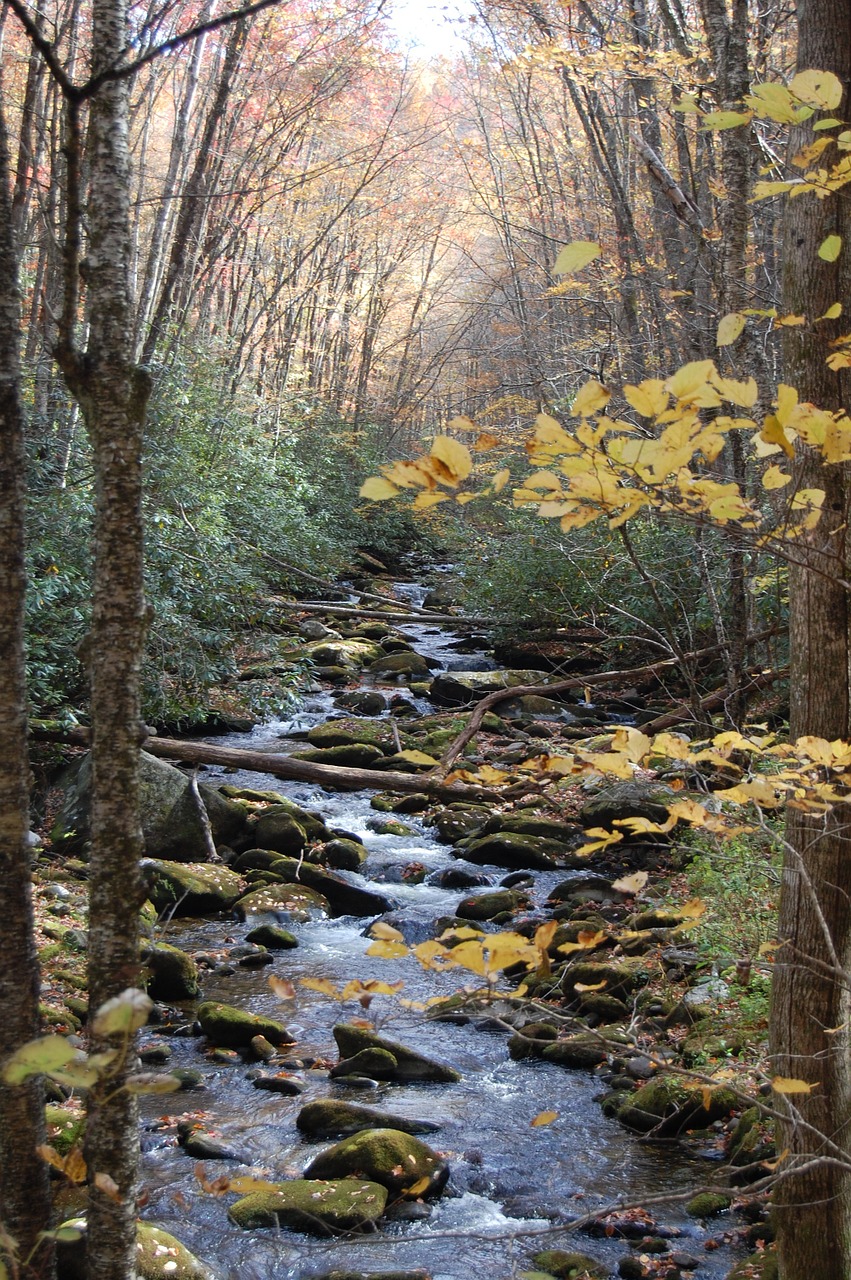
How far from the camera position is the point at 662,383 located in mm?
1431

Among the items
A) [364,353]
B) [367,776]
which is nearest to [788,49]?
[367,776]

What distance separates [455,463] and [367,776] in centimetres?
547

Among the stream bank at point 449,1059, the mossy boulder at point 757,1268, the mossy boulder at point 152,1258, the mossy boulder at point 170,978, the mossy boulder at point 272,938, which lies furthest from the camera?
the mossy boulder at point 272,938

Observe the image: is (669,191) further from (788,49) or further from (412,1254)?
(412,1254)

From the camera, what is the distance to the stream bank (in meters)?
3.45

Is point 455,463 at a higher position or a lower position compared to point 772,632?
higher

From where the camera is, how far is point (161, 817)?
6742mm

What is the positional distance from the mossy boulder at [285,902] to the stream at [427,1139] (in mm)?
138

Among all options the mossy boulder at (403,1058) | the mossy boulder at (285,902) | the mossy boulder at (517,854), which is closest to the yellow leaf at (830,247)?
the mossy boulder at (403,1058)

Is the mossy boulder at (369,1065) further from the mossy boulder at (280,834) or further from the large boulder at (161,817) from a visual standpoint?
the mossy boulder at (280,834)

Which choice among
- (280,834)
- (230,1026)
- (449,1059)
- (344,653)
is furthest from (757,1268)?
(344,653)

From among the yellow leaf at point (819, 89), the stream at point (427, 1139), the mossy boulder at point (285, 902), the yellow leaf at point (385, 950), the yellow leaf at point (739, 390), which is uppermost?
the yellow leaf at point (819, 89)

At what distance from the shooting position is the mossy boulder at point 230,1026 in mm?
4832

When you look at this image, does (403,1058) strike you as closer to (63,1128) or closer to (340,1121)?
(340,1121)
